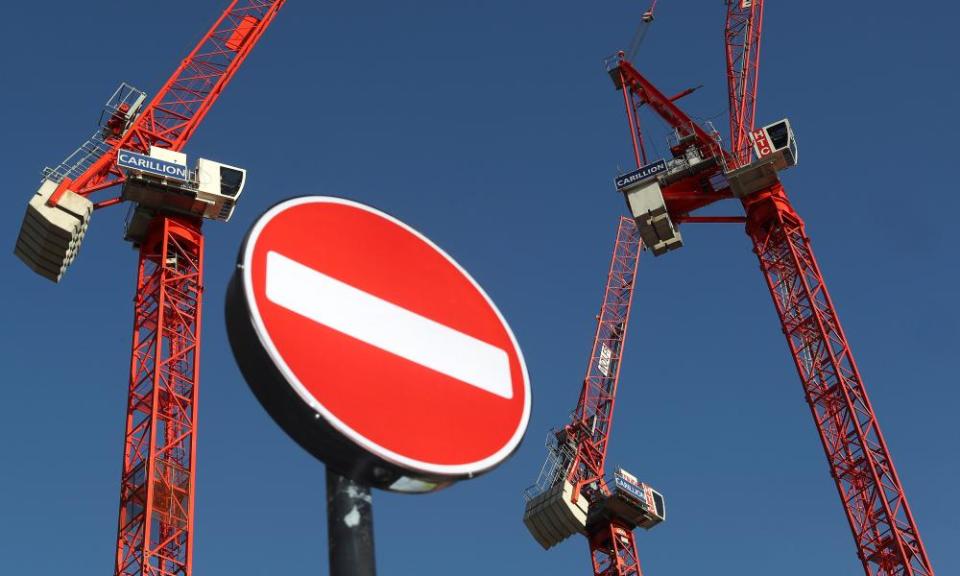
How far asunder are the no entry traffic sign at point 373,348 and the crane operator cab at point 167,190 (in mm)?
44193

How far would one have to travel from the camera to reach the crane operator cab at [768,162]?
55281mm

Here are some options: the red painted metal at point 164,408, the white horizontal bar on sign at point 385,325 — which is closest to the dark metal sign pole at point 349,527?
the white horizontal bar on sign at point 385,325

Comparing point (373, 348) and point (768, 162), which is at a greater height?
point (768, 162)

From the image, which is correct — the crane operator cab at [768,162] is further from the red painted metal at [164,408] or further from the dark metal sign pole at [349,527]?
the dark metal sign pole at [349,527]

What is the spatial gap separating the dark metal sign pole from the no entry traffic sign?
0.19ft

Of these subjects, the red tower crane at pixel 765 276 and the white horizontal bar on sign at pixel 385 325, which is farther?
the red tower crane at pixel 765 276

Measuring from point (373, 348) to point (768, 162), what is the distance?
2096 inches

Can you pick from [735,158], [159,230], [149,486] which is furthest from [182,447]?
[735,158]

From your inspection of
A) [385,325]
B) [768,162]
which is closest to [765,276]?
[768,162]

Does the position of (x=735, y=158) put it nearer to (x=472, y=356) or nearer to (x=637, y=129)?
(x=637, y=129)

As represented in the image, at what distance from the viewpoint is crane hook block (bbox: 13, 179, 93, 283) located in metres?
47.3

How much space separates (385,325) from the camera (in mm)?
4270

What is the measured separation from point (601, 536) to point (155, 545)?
102 feet

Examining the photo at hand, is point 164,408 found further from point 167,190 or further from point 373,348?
point 373,348
